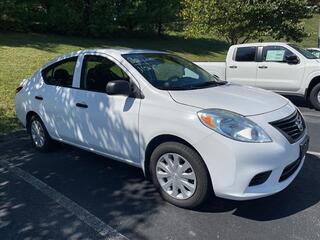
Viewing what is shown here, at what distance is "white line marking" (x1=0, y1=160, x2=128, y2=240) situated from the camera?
Answer: 359 cm

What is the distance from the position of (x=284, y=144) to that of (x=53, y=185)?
262 cm

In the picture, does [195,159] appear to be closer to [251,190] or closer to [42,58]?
[251,190]

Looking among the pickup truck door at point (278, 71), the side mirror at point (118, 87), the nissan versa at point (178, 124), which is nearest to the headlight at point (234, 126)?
the nissan versa at point (178, 124)

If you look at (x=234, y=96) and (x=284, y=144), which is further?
(x=234, y=96)

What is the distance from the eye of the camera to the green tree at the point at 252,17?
608 inches

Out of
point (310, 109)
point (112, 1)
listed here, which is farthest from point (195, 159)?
point (112, 1)

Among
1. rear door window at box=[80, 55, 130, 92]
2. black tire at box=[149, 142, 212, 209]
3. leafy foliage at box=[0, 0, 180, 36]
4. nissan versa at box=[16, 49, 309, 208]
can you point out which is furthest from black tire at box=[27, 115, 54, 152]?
leafy foliage at box=[0, 0, 180, 36]

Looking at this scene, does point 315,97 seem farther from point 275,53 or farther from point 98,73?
point 98,73

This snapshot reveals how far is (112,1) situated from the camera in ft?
70.3

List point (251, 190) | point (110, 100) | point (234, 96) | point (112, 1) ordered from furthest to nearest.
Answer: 1. point (112, 1)
2. point (110, 100)
3. point (234, 96)
4. point (251, 190)

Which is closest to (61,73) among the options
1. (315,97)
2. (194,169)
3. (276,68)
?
(194,169)

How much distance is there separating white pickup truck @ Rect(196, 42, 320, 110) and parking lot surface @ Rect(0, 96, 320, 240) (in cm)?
460

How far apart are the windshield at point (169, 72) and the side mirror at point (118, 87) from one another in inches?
10.2

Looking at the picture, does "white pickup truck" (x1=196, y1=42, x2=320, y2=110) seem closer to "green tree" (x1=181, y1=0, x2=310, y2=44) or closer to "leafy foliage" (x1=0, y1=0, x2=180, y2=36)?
"green tree" (x1=181, y1=0, x2=310, y2=44)
